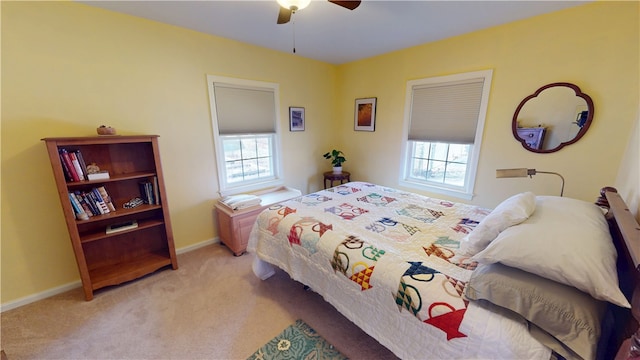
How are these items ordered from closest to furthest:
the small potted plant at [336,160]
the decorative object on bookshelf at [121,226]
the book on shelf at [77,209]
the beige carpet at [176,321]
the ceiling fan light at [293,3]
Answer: the ceiling fan light at [293,3] < the beige carpet at [176,321] < the book on shelf at [77,209] < the decorative object on bookshelf at [121,226] < the small potted plant at [336,160]

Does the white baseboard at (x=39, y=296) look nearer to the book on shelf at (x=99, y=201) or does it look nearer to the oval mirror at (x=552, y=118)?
the book on shelf at (x=99, y=201)

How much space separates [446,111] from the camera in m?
2.77

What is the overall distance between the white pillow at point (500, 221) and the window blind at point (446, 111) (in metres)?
1.52

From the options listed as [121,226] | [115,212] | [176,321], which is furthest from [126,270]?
[176,321]

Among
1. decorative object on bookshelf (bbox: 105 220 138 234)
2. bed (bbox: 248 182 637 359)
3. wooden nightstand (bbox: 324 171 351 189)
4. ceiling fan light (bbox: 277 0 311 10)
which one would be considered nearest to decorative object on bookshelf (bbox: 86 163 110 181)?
decorative object on bookshelf (bbox: 105 220 138 234)

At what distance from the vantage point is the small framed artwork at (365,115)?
347cm

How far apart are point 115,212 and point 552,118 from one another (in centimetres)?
409

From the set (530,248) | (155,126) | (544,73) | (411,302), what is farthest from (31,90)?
(544,73)

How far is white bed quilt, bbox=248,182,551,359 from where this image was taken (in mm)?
985

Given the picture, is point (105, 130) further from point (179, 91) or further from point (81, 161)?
point (179, 91)

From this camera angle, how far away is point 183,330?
170 cm

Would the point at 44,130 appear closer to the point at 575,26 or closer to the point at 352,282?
the point at 352,282

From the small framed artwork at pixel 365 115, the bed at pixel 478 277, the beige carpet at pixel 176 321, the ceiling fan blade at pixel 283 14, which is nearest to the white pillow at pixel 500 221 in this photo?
the bed at pixel 478 277

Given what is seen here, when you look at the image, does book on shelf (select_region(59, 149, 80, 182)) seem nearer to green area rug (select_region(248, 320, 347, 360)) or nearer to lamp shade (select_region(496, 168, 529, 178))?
green area rug (select_region(248, 320, 347, 360))
